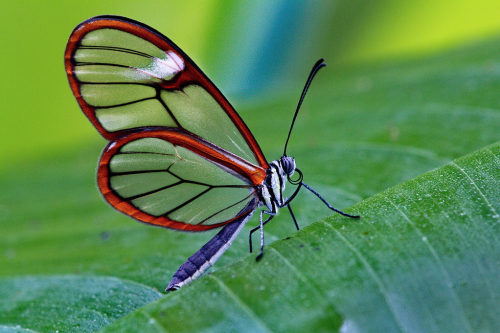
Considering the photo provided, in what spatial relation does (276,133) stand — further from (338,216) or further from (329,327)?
(329,327)

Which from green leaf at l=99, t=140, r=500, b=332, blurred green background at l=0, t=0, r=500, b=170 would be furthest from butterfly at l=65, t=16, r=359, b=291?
blurred green background at l=0, t=0, r=500, b=170

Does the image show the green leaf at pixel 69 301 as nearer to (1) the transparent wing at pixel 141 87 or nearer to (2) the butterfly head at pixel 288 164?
(1) the transparent wing at pixel 141 87

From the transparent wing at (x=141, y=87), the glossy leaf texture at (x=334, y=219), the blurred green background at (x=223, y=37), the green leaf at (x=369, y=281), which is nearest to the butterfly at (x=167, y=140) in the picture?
the transparent wing at (x=141, y=87)

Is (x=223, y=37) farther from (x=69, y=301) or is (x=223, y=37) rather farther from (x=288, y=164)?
(x=69, y=301)

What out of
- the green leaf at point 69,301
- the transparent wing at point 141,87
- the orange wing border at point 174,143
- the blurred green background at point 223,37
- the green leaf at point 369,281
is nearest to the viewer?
the green leaf at point 369,281

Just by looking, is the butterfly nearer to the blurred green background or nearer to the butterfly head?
the butterfly head

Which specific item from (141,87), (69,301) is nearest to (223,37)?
(141,87)
